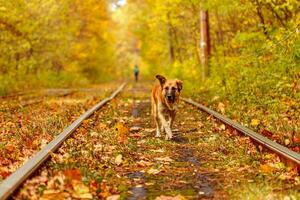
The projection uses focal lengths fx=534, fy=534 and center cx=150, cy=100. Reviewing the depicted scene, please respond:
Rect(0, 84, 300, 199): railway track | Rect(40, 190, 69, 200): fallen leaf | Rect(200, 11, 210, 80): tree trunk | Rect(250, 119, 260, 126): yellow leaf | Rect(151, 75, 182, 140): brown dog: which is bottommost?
Rect(40, 190, 69, 200): fallen leaf

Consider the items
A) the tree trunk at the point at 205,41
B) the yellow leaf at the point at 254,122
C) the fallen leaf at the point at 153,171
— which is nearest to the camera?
the fallen leaf at the point at 153,171

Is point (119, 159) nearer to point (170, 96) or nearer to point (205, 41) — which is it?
point (170, 96)

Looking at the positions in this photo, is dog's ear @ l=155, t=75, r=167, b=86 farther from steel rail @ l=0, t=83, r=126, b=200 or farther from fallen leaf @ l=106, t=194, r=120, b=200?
fallen leaf @ l=106, t=194, r=120, b=200

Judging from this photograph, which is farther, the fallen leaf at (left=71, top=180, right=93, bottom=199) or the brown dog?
the brown dog

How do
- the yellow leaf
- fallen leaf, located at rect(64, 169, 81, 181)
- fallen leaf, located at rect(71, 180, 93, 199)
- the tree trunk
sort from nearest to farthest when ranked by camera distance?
fallen leaf, located at rect(71, 180, 93, 199) < fallen leaf, located at rect(64, 169, 81, 181) < the yellow leaf < the tree trunk

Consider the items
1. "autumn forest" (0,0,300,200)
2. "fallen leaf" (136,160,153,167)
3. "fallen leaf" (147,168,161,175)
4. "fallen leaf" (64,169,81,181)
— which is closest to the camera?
"fallen leaf" (64,169,81,181)

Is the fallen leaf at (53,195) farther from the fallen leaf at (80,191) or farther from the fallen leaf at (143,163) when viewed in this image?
the fallen leaf at (143,163)

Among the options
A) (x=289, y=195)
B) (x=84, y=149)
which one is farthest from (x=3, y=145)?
(x=289, y=195)

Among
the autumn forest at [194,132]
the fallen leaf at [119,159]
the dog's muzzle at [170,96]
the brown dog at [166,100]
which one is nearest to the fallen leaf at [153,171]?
the autumn forest at [194,132]

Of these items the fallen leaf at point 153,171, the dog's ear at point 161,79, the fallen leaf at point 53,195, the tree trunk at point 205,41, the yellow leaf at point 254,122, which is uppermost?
the tree trunk at point 205,41

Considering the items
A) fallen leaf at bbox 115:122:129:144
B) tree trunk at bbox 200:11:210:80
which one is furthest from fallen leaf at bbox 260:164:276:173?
tree trunk at bbox 200:11:210:80

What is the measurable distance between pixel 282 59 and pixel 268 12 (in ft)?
24.6

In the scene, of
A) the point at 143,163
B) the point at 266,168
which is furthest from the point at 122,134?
the point at 266,168

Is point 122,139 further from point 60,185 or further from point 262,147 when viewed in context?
point 60,185
